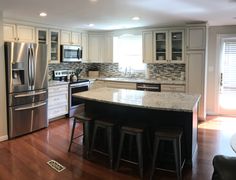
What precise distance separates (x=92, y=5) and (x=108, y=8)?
1.03ft

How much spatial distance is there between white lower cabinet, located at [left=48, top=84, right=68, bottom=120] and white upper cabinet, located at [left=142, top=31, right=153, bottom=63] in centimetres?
225

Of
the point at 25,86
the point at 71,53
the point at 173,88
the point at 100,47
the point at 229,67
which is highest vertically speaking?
the point at 100,47

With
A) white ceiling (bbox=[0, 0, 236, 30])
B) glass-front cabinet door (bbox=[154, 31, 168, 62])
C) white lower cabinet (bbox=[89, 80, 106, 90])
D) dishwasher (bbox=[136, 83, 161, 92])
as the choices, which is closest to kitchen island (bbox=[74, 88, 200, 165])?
white ceiling (bbox=[0, 0, 236, 30])

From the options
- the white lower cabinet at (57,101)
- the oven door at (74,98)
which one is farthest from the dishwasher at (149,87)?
the white lower cabinet at (57,101)

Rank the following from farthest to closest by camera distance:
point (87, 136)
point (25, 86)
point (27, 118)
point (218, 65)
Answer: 1. point (218, 65)
2. point (27, 118)
3. point (25, 86)
4. point (87, 136)

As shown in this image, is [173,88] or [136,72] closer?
[173,88]

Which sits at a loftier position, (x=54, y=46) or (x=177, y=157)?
(x=54, y=46)

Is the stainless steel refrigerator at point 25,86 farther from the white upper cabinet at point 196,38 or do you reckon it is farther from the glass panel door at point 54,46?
the white upper cabinet at point 196,38

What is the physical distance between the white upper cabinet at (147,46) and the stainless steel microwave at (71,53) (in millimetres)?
1823

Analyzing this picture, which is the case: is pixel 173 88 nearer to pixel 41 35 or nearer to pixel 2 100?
pixel 41 35

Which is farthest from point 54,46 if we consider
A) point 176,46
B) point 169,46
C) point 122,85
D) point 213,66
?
point 213,66

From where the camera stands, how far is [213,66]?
20.0ft

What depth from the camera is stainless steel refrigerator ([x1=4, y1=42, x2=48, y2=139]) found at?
429 cm

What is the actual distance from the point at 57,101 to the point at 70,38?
1845 mm
